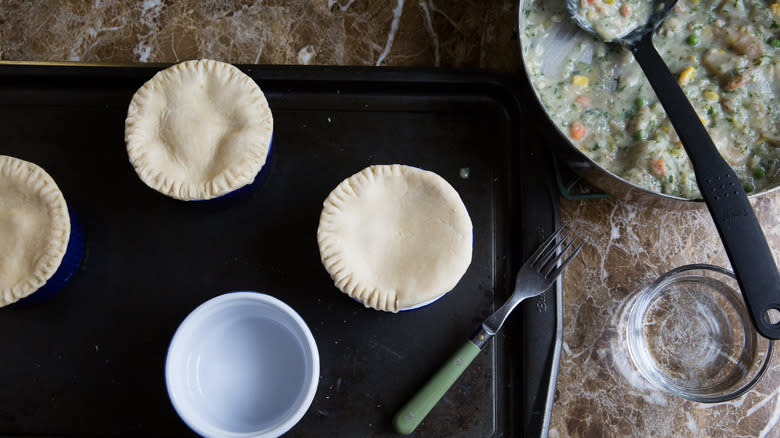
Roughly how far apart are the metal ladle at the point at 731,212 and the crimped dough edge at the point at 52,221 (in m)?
1.85

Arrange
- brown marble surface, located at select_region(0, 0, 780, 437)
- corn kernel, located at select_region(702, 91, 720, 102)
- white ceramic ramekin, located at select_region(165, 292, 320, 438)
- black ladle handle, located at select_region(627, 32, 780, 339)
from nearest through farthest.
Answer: black ladle handle, located at select_region(627, 32, 780, 339) < white ceramic ramekin, located at select_region(165, 292, 320, 438) < corn kernel, located at select_region(702, 91, 720, 102) < brown marble surface, located at select_region(0, 0, 780, 437)

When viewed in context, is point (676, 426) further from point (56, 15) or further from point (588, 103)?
point (56, 15)

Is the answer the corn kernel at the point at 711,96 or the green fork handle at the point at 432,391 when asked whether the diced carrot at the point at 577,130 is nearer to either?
the corn kernel at the point at 711,96

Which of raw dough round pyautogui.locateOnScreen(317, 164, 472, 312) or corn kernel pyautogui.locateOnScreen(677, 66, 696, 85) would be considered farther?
corn kernel pyautogui.locateOnScreen(677, 66, 696, 85)

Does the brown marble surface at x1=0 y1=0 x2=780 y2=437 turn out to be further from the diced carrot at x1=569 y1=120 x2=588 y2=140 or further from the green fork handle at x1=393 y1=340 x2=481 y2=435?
the green fork handle at x1=393 y1=340 x2=481 y2=435

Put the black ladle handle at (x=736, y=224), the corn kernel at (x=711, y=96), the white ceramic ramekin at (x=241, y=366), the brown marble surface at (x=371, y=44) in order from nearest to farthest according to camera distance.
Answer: the black ladle handle at (x=736, y=224)
the white ceramic ramekin at (x=241, y=366)
the corn kernel at (x=711, y=96)
the brown marble surface at (x=371, y=44)

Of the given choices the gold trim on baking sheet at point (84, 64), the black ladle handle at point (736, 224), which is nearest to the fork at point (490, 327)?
the black ladle handle at point (736, 224)

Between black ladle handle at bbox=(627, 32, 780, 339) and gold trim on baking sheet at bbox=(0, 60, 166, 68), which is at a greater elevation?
black ladle handle at bbox=(627, 32, 780, 339)

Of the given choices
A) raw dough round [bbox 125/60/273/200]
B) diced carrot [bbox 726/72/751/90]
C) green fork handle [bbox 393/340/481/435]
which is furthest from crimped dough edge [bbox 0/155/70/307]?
diced carrot [bbox 726/72/751/90]

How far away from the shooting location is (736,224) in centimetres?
152

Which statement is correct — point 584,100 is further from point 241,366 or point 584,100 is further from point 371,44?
point 241,366

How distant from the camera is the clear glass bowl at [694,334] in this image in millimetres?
1866

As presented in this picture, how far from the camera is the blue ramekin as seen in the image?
5.70 ft

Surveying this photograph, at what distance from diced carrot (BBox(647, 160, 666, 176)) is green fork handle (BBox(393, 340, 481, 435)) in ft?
2.53
